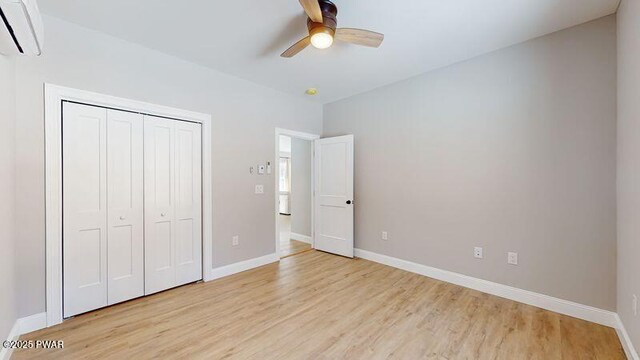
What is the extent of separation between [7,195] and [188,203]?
1.40 metres

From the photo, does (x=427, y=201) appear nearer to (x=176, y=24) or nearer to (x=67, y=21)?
(x=176, y=24)

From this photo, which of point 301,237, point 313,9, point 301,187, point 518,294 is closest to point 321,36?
point 313,9

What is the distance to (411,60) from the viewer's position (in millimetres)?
2994

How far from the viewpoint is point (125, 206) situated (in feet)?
8.50

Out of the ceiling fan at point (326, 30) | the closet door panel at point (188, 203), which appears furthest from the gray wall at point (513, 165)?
the closet door panel at point (188, 203)

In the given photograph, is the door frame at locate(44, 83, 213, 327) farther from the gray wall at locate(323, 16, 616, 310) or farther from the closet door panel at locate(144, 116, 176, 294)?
the gray wall at locate(323, 16, 616, 310)

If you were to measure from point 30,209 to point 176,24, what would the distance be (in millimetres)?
1972

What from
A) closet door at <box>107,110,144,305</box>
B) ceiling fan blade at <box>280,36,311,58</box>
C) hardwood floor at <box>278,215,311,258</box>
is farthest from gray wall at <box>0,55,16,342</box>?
hardwood floor at <box>278,215,311,258</box>

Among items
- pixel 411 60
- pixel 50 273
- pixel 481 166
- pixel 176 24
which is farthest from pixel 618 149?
pixel 50 273

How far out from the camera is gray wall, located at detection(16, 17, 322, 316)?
2.09 m

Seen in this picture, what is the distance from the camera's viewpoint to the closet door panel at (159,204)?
2750 millimetres

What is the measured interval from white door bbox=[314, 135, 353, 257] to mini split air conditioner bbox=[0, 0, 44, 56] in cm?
333

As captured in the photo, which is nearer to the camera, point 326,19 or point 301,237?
point 326,19

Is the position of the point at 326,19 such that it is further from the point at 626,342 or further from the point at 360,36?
the point at 626,342
